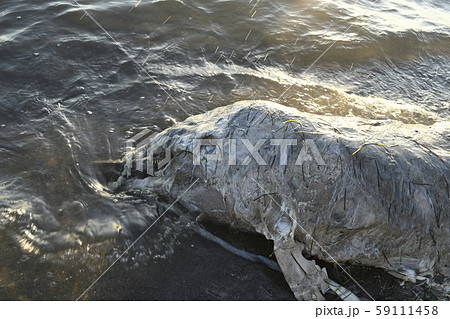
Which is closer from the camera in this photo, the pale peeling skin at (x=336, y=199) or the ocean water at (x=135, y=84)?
the pale peeling skin at (x=336, y=199)

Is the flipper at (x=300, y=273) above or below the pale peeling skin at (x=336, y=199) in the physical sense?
below

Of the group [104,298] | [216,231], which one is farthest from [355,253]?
[104,298]

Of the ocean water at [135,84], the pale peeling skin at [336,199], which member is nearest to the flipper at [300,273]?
the pale peeling skin at [336,199]

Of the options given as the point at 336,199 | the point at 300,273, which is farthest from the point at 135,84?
the point at 300,273

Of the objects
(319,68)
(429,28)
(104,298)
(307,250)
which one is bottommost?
(104,298)

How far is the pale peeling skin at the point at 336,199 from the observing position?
293 cm

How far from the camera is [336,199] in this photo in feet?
9.64

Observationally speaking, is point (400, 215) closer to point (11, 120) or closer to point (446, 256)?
point (446, 256)

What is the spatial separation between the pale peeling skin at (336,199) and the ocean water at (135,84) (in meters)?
0.76

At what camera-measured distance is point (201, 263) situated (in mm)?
3045

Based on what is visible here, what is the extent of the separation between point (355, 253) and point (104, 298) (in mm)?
2106

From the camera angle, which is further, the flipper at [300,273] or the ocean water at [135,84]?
the ocean water at [135,84]

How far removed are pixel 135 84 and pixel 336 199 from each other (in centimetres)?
361

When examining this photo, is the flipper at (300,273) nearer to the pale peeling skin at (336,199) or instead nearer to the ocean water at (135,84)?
the pale peeling skin at (336,199)
